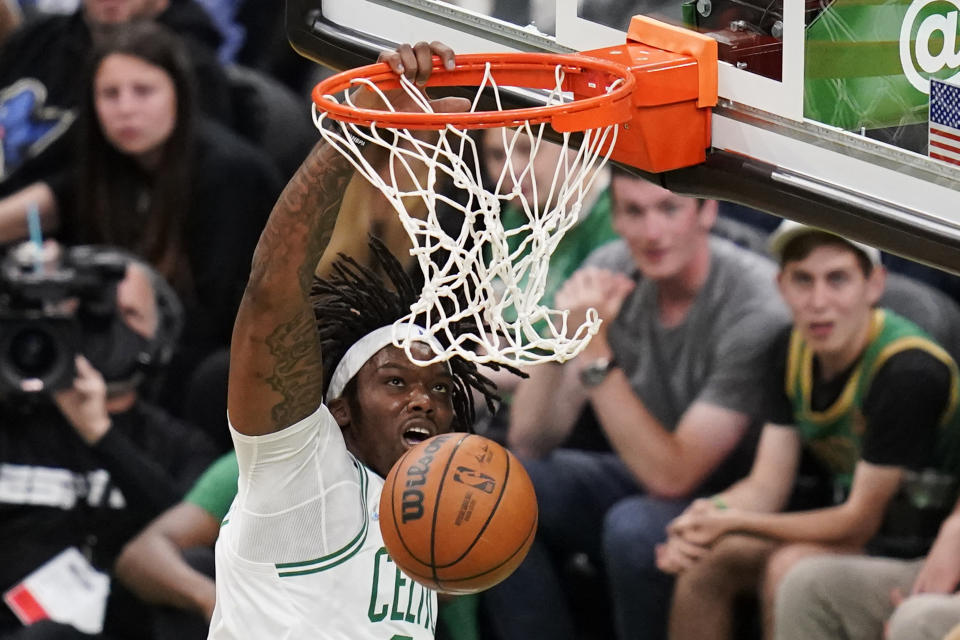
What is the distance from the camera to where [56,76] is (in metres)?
5.96

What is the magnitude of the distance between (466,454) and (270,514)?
1.29ft

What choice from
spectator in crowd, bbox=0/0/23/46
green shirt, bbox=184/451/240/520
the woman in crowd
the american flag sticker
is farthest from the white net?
spectator in crowd, bbox=0/0/23/46

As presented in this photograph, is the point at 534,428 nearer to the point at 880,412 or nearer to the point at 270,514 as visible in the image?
the point at 880,412

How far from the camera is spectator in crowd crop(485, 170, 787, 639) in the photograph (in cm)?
455

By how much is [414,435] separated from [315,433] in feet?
0.96

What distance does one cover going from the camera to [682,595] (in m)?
4.59

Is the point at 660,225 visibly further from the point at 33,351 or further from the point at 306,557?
the point at 33,351

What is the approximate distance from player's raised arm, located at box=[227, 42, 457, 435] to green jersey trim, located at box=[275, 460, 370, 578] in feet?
0.94

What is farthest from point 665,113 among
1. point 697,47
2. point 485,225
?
point 485,225

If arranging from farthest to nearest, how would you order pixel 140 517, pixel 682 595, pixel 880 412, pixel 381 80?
1. pixel 140 517
2. pixel 682 595
3. pixel 880 412
4. pixel 381 80

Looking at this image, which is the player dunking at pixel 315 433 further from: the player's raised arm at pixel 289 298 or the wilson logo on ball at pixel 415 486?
the wilson logo on ball at pixel 415 486

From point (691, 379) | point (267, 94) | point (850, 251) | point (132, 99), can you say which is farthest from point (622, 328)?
point (132, 99)

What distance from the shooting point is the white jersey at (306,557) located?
2705 millimetres

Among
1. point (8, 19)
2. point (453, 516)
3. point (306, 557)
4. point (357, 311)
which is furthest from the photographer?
point (8, 19)
